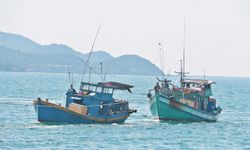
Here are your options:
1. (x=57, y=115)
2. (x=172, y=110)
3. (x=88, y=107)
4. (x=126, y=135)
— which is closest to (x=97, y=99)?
(x=88, y=107)

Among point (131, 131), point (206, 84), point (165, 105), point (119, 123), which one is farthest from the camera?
point (206, 84)

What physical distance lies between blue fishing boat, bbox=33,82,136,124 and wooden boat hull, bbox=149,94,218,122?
580 centimetres

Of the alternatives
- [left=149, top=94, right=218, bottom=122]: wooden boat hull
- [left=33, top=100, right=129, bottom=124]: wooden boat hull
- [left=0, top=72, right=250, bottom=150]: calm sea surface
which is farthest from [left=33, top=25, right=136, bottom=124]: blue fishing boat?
[left=149, top=94, right=218, bottom=122]: wooden boat hull

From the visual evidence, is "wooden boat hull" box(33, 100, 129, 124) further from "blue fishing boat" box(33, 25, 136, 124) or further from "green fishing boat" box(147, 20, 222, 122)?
"green fishing boat" box(147, 20, 222, 122)

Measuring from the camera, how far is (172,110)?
263 ft

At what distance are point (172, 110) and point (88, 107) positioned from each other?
12.7 m

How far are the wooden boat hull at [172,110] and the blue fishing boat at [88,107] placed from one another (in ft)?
19.0

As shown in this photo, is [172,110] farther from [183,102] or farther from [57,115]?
[57,115]

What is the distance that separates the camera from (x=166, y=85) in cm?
8306

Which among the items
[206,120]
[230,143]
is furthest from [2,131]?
[206,120]

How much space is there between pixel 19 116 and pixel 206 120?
22.6 meters

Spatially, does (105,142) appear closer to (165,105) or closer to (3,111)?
(165,105)

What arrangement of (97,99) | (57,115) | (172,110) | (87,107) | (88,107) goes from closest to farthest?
(57,115) < (87,107) < (88,107) < (97,99) < (172,110)

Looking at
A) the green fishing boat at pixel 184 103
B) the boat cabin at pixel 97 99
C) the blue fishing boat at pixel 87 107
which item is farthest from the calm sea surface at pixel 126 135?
the boat cabin at pixel 97 99
